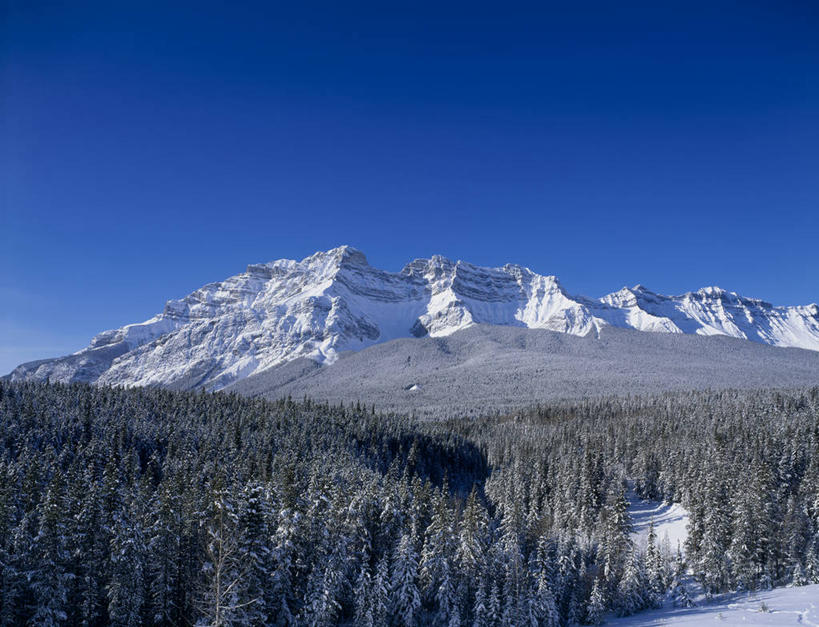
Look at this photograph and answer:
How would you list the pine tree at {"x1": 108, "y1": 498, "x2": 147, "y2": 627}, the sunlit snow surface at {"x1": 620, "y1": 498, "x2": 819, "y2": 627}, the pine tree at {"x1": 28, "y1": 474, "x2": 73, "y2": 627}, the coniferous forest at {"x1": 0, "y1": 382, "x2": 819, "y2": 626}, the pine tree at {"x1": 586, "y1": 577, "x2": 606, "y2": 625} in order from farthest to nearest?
the pine tree at {"x1": 586, "y1": 577, "x2": 606, "y2": 625} → the pine tree at {"x1": 108, "y1": 498, "x2": 147, "y2": 627} → the coniferous forest at {"x1": 0, "y1": 382, "x2": 819, "y2": 626} → the pine tree at {"x1": 28, "y1": 474, "x2": 73, "y2": 627} → the sunlit snow surface at {"x1": 620, "y1": 498, "x2": 819, "y2": 627}

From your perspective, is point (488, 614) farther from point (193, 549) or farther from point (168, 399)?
point (168, 399)

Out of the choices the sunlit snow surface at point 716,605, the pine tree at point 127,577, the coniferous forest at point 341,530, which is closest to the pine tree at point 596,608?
the coniferous forest at point 341,530

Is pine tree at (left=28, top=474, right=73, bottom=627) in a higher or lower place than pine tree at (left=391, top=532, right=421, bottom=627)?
higher

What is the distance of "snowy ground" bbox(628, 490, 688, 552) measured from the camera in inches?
2837

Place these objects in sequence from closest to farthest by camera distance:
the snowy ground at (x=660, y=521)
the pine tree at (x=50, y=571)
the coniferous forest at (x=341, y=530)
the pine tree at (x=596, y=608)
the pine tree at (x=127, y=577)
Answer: the pine tree at (x=50, y=571) → the coniferous forest at (x=341, y=530) → the pine tree at (x=127, y=577) → the pine tree at (x=596, y=608) → the snowy ground at (x=660, y=521)

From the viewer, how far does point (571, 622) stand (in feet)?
158

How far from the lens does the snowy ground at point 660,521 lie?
72062mm

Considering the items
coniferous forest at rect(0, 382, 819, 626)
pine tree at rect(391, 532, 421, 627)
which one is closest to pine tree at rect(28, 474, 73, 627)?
coniferous forest at rect(0, 382, 819, 626)

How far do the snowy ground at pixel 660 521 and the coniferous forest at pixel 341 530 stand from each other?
6.71ft

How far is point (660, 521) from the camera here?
8188 centimetres

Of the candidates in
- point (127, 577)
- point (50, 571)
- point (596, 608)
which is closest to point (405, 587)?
point (596, 608)

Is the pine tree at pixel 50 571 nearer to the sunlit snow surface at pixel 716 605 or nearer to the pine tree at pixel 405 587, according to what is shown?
the pine tree at pixel 405 587

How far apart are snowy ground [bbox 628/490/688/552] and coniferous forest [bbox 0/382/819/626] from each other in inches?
80.6

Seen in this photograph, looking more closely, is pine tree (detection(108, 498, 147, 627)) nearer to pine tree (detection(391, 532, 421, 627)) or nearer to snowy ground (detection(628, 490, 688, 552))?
pine tree (detection(391, 532, 421, 627))
